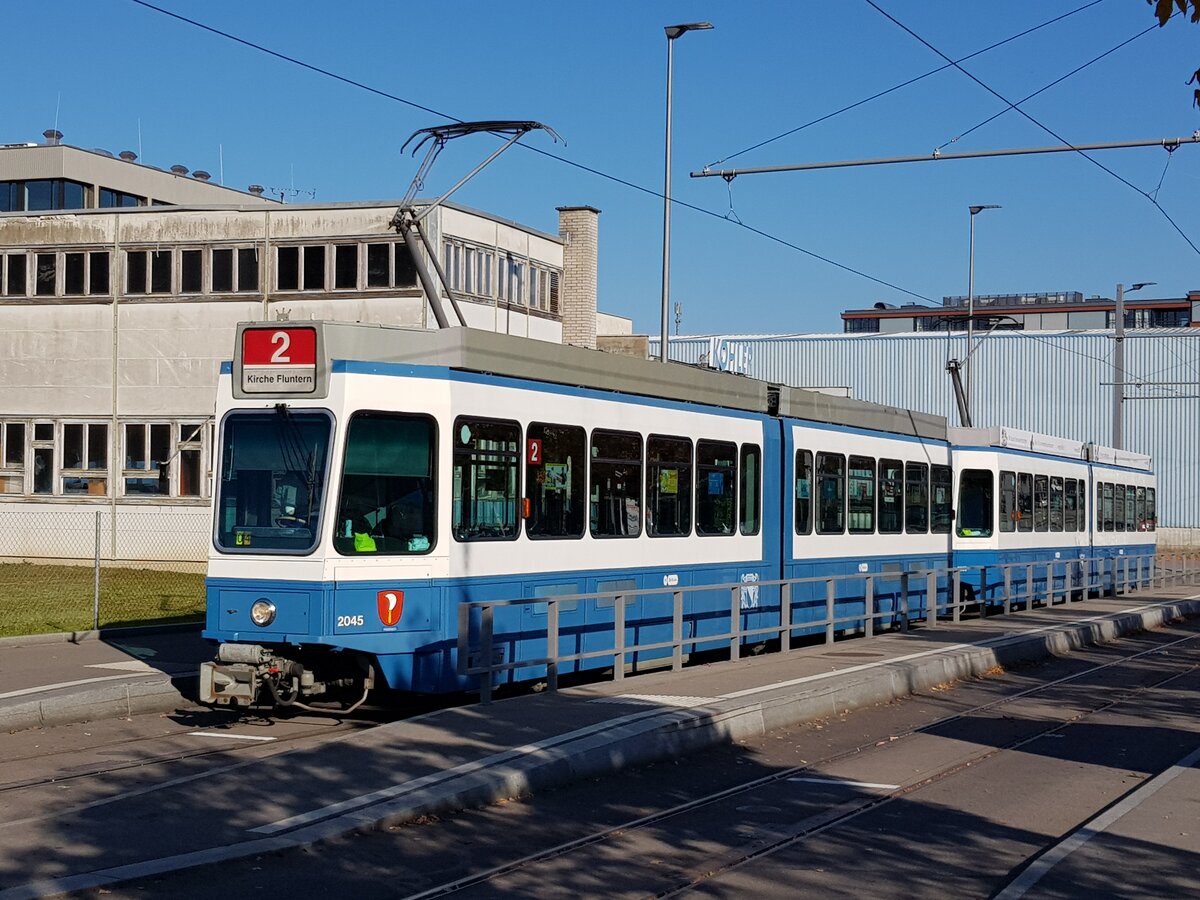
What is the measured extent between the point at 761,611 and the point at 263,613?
8203 millimetres

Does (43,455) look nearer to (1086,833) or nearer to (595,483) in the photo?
(595,483)

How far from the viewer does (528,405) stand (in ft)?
46.4

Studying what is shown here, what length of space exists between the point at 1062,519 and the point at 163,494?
19672 millimetres

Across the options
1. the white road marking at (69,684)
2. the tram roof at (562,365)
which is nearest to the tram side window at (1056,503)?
the tram roof at (562,365)

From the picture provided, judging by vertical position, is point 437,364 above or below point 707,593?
above

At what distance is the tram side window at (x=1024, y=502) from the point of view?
2989cm

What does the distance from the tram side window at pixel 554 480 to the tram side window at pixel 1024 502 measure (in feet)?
55.8

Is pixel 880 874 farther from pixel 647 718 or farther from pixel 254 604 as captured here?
pixel 254 604

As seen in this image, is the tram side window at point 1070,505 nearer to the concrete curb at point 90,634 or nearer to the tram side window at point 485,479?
the concrete curb at point 90,634

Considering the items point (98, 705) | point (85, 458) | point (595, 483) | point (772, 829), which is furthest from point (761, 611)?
point (85, 458)

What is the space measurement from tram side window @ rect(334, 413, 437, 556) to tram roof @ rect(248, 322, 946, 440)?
0.59 meters

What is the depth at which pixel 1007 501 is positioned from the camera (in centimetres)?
2919

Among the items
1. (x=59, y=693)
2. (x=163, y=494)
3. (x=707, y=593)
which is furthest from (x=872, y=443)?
(x=163, y=494)

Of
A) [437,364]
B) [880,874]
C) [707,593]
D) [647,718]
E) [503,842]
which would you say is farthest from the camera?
[707,593]
